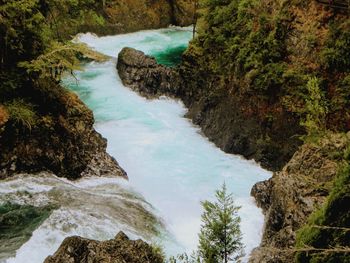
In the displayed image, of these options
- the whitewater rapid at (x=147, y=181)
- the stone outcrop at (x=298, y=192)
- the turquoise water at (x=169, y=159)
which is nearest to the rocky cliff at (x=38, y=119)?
the whitewater rapid at (x=147, y=181)

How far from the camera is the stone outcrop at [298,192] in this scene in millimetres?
7996

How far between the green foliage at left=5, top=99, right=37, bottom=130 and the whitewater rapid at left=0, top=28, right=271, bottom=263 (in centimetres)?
148

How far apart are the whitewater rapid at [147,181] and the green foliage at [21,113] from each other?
4.87ft

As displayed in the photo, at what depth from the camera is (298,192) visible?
857 centimetres

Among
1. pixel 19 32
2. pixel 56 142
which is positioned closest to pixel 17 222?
pixel 56 142

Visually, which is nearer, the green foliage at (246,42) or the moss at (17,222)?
the moss at (17,222)

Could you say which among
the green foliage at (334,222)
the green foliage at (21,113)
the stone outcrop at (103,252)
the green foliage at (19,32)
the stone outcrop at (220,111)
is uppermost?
the green foliage at (19,32)

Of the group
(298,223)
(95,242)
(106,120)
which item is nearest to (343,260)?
(298,223)

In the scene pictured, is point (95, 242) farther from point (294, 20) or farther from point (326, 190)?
point (294, 20)

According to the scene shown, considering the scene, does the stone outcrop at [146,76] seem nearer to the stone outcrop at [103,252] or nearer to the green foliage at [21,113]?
the green foliage at [21,113]

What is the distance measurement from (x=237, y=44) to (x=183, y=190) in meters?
6.57

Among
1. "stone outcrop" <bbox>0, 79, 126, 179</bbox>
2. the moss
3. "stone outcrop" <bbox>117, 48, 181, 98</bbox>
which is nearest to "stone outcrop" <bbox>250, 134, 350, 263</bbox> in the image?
the moss

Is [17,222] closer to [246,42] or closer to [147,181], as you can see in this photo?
[147,181]

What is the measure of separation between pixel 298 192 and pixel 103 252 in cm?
407
